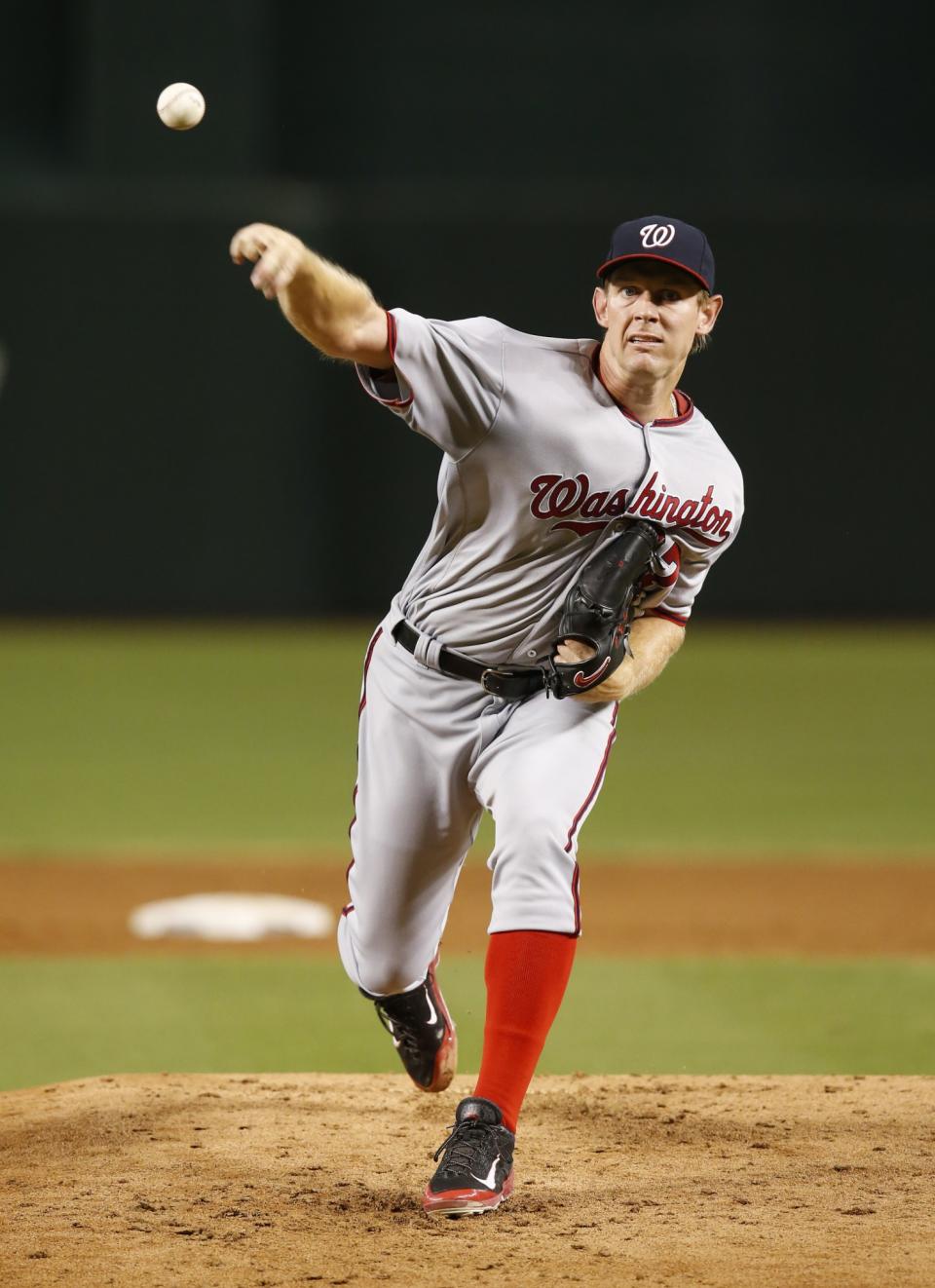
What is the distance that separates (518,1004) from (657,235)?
1.61 m

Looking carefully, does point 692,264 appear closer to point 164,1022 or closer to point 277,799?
point 164,1022

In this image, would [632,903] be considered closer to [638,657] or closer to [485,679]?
[638,657]

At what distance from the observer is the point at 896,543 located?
15422mm

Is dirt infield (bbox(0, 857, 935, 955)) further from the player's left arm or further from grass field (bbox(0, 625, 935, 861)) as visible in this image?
the player's left arm

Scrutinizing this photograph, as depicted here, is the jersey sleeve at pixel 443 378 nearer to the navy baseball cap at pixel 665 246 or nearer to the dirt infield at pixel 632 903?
the navy baseball cap at pixel 665 246

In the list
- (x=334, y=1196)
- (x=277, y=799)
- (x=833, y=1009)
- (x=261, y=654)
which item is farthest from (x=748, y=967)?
(x=261, y=654)

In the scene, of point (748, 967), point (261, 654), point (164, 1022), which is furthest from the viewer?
point (261, 654)

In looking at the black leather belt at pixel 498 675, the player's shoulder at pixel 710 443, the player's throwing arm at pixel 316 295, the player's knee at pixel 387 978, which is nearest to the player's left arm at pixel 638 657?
the black leather belt at pixel 498 675

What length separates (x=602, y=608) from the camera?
3703mm

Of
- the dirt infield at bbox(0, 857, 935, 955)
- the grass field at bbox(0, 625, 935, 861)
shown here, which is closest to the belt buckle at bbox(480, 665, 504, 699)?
the dirt infield at bbox(0, 857, 935, 955)

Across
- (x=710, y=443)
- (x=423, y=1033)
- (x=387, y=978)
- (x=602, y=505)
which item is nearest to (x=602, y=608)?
(x=602, y=505)

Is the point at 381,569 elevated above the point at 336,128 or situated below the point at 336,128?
below

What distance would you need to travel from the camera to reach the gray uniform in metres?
3.63

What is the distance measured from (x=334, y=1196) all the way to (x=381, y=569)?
1196 centimetres
